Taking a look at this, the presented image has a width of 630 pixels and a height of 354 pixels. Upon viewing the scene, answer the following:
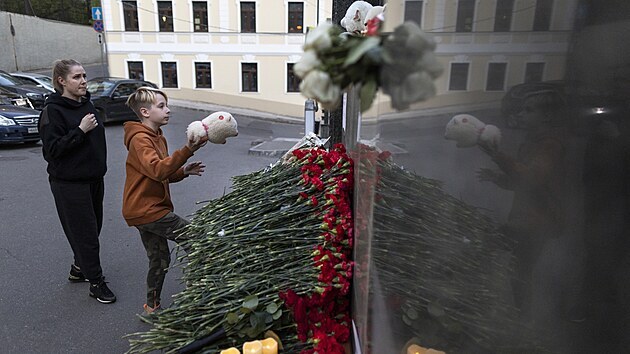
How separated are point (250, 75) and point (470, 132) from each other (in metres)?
23.4

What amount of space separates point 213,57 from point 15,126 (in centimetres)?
1419

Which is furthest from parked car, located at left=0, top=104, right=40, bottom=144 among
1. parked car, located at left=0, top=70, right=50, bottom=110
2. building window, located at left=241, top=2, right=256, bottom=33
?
building window, located at left=241, top=2, right=256, bottom=33

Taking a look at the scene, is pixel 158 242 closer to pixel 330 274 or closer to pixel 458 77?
pixel 330 274

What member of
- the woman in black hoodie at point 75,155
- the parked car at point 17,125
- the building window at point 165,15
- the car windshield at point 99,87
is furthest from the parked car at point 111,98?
the woman in black hoodie at point 75,155

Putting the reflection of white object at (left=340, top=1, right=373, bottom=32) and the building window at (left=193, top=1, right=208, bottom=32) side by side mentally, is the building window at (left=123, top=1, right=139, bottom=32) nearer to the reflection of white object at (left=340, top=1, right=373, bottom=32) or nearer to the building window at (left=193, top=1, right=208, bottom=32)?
the building window at (left=193, top=1, right=208, bottom=32)

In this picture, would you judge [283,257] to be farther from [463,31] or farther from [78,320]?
[78,320]

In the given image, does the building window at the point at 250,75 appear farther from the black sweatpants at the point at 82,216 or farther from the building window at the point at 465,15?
the building window at the point at 465,15

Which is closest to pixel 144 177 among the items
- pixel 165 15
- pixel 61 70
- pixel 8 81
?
pixel 61 70

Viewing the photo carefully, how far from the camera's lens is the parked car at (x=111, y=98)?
47.1 feet

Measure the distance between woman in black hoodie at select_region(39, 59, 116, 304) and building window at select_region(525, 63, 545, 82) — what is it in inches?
122

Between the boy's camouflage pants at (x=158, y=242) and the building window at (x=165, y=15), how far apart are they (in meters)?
22.4

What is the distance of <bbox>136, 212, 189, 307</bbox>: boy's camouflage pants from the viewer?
3125 millimetres

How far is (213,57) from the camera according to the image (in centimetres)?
2331

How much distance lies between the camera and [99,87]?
14.9m
